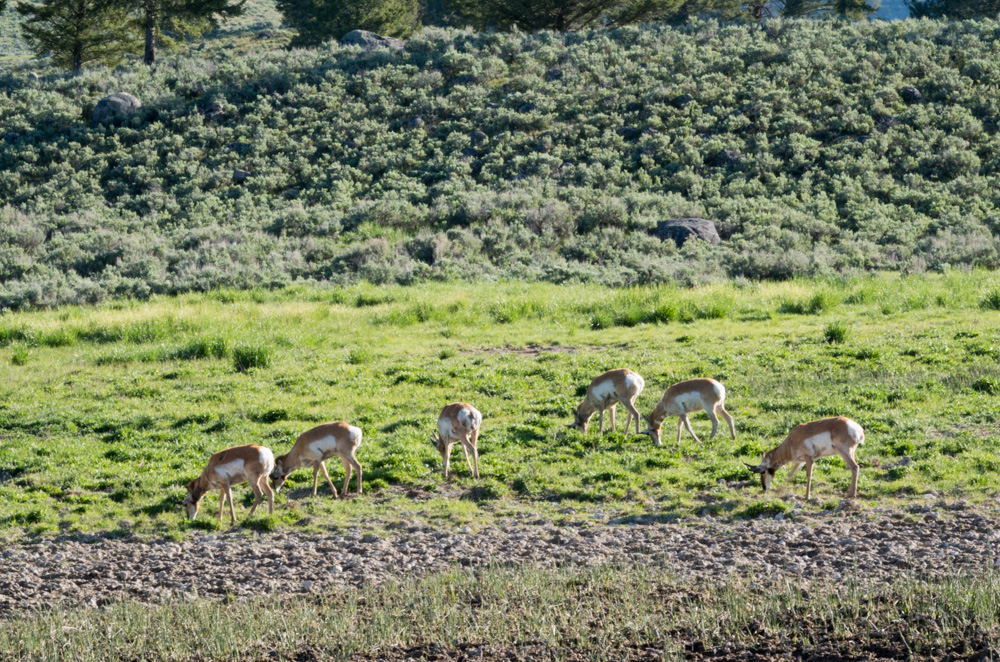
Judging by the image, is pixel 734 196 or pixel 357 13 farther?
pixel 357 13

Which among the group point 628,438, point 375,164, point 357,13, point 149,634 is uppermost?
point 357,13

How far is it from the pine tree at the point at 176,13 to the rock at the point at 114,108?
7.23 meters

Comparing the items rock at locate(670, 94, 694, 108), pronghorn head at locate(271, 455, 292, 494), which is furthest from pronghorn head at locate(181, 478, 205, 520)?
rock at locate(670, 94, 694, 108)

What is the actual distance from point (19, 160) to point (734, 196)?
3472 cm

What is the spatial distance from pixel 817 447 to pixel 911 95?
44.3 meters

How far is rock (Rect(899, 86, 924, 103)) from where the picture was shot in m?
51.3

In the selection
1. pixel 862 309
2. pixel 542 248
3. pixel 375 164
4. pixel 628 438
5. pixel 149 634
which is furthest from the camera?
pixel 375 164

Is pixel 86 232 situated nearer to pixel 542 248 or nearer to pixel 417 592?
pixel 542 248

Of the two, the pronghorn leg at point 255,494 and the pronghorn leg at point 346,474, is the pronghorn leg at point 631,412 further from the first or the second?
the pronghorn leg at point 255,494

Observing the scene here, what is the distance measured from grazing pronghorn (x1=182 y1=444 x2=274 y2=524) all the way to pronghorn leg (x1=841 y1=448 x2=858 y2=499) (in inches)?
285

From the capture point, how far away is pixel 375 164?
49.0 meters

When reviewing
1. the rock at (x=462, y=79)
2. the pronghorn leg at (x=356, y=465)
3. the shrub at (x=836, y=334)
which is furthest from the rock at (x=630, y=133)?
the pronghorn leg at (x=356, y=465)

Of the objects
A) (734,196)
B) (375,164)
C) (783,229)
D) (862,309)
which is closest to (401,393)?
(862,309)

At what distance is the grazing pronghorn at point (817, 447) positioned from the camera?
12586mm
